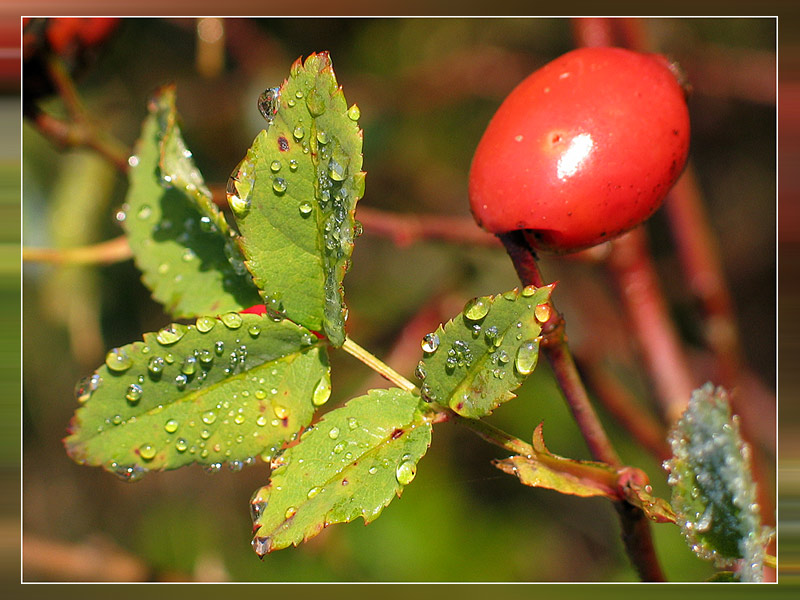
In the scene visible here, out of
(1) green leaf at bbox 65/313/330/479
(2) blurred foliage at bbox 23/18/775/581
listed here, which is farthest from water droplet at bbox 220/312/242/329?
(2) blurred foliage at bbox 23/18/775/581

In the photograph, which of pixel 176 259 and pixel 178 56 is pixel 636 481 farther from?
pixel 178 56

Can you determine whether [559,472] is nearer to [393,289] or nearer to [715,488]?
[715,488]

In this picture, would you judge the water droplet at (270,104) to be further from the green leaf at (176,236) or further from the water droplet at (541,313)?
the water droplet at (541,313)

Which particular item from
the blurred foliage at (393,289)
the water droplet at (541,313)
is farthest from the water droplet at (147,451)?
the blurred foliage at (393,289)

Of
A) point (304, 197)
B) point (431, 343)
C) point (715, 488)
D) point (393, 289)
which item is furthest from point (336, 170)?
point (393, 289)

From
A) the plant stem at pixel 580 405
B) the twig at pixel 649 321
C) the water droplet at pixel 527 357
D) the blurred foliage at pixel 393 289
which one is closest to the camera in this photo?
the water droplet at pixel 527 357

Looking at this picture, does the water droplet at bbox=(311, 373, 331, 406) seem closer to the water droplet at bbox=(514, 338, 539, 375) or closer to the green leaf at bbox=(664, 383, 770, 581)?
the water droplet at bbox=(514, 338, 539, 375)
